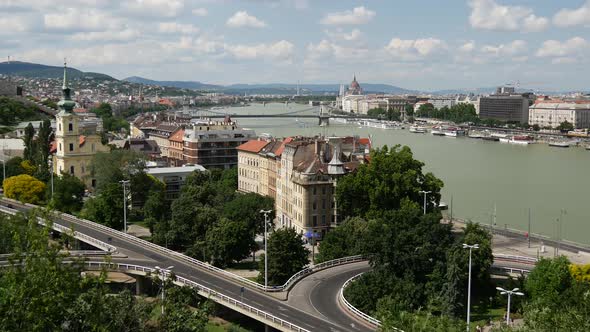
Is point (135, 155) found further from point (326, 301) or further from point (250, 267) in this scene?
point (326, 301)

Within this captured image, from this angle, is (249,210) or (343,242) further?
(249,210)

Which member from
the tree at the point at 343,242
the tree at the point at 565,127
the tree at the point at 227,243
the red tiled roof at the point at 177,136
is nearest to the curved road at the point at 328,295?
the tree at the point at 343,242

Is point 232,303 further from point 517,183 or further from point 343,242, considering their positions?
point 517,183

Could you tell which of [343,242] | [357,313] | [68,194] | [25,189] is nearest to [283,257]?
[343,242]

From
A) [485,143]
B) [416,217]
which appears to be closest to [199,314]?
A: [416,217]

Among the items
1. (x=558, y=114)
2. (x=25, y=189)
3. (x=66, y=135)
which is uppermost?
(x=558, y=114)

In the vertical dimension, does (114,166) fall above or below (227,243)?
above

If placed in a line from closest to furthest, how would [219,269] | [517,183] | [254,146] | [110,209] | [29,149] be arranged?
1. [219,269]
2. [110,209]
3. [254,146]
4. [29,149]
5. [517,183]

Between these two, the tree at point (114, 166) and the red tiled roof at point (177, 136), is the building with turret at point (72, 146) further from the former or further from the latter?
the red tiled roof at point (177, 136)
